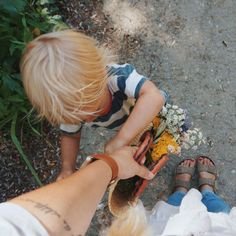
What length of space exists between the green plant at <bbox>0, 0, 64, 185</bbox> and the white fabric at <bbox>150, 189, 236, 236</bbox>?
0.67m

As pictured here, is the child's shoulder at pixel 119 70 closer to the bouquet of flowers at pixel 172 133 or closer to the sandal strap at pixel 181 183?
the bouquet of flowers at pixel 172 133

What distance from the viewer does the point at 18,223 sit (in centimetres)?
101

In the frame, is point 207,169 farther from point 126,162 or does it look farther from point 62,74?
point 62,74

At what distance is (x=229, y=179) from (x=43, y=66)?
51.7 inches

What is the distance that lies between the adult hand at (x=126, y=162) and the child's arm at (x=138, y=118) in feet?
0.17

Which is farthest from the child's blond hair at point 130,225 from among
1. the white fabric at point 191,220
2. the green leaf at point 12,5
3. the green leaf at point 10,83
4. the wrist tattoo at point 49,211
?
the green leaf at point 12,5

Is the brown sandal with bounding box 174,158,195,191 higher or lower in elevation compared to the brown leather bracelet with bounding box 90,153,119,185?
lower

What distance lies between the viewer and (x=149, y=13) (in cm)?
258

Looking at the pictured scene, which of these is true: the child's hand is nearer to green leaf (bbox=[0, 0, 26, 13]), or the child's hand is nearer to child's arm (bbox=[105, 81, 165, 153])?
child's arm (bbox=[105, 81, 165, 153])

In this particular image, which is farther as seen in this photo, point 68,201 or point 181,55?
point 181,55

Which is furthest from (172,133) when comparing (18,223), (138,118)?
(18,223)

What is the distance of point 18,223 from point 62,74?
58 centimetres

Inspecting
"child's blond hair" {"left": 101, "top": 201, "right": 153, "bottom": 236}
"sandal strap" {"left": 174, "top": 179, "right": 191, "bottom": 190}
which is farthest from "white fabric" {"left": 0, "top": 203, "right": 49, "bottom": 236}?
"sandal strap" {"left": 174, "top": 179, "right": 191, "bottom": 190}

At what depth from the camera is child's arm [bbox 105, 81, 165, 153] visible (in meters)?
1.68
